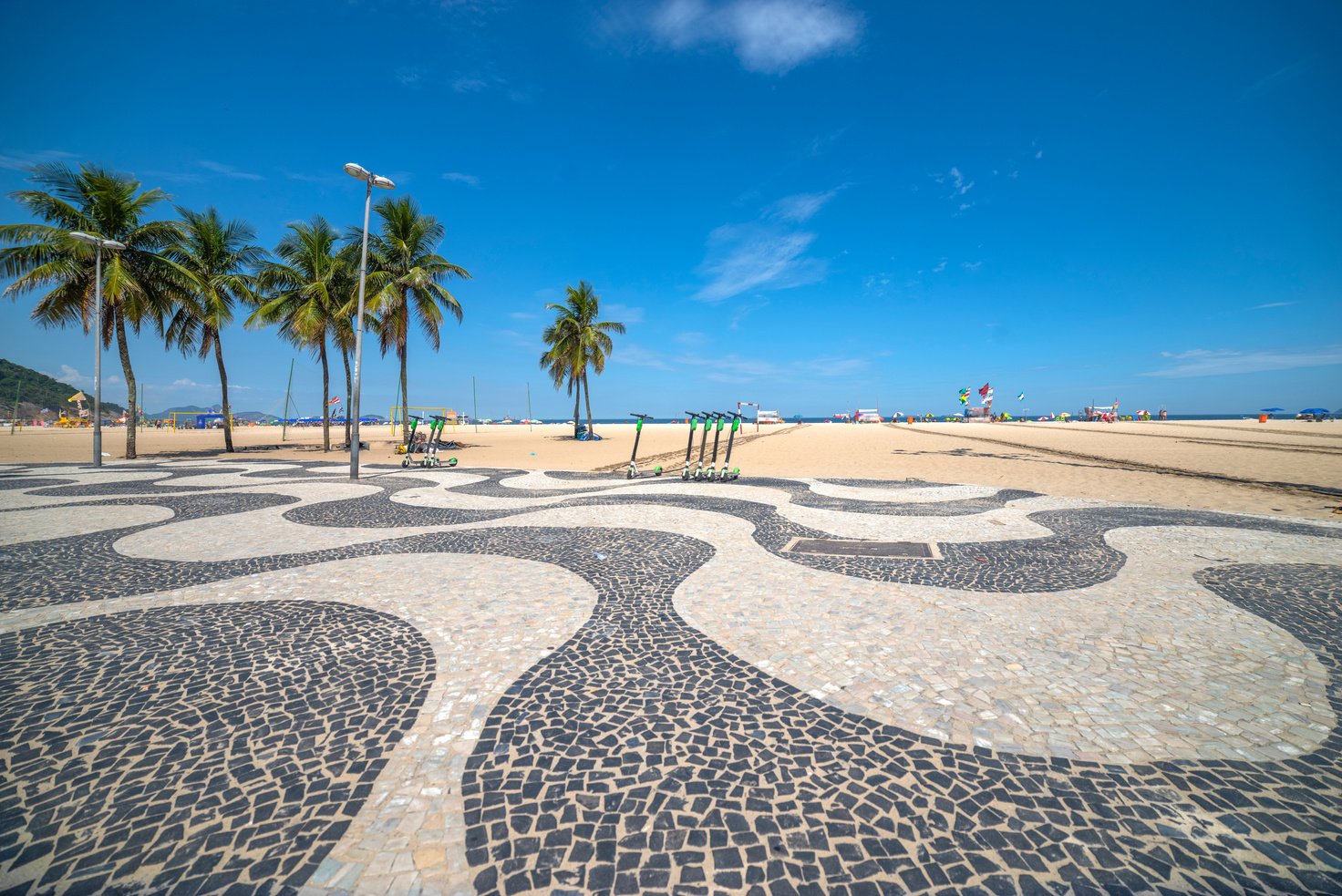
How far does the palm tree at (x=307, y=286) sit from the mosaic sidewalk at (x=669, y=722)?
72.1ft

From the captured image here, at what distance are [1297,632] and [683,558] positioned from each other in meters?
5.77

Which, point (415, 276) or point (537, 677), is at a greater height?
point (415, 276)

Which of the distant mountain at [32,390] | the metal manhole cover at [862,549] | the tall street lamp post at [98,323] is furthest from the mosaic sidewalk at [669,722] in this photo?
the distant mountain at [32,390]

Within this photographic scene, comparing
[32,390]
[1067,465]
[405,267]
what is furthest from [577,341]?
[32,390]

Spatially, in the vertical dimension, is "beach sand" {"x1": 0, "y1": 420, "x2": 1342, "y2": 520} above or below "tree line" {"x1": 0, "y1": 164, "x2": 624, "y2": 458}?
below

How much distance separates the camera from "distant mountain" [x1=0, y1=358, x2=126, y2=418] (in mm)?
88725

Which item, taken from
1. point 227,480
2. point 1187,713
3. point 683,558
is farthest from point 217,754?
point 227,480

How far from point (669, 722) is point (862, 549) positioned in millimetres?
4844

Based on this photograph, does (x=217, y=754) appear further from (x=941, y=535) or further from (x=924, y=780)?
(x=941, y=535)

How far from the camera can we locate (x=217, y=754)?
2.71 metres

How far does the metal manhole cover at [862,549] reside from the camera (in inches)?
267

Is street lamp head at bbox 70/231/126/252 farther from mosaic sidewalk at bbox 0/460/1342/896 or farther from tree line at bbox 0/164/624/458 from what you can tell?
mosaic sidewalk at bbox 0/460/1342/896

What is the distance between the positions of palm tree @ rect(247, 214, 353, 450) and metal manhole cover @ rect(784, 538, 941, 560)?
84.9 ft

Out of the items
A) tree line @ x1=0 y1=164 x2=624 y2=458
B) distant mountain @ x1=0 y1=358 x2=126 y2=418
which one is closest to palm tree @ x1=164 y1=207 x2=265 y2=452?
tree line @ x1=0 y1=164 x2=624 y2=458
